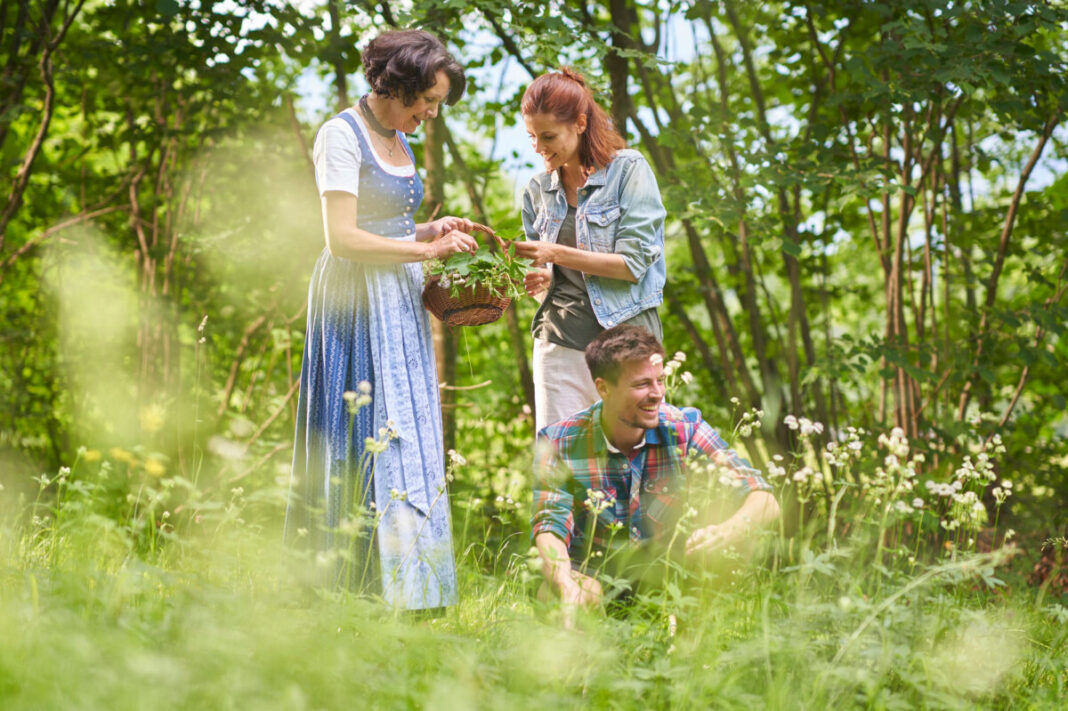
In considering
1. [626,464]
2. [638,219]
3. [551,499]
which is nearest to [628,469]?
[626,464]

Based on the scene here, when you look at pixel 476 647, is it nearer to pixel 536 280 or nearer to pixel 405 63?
pixel 536 280

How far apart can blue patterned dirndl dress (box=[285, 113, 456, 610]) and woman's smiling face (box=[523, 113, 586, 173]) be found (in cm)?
40

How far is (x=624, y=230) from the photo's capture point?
9.60 feet

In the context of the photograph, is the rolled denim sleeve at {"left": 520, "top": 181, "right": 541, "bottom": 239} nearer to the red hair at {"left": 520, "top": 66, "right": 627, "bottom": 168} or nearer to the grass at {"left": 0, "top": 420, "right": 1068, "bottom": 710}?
the red hair at {"left": 520, "top": 66, "right": 627, "bottom": 168}

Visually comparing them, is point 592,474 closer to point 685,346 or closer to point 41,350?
point 685,346

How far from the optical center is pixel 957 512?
2588mm

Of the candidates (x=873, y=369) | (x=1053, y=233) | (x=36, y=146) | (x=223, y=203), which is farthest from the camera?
(x=873, y=369)

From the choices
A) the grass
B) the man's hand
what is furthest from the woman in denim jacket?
the grass

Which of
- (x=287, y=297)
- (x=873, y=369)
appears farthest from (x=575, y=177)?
(x=873, y=369)

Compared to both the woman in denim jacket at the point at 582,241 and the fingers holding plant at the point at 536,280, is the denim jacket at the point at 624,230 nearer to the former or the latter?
the woman in denim jacket at the point at 582,241

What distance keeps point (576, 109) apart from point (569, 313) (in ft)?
2.03

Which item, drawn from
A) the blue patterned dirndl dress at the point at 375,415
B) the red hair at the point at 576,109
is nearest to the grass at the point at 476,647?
the blue patterned dirndl dress at the point at 375,415

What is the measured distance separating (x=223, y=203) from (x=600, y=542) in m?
3.70

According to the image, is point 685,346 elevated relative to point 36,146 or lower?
lower
